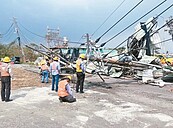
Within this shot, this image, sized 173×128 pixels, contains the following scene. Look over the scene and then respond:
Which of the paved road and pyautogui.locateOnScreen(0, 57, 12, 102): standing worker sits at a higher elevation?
pyautogui.locateOnScreen(0, 57, 12, 102): standing worker

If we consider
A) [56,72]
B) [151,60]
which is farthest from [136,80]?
[56,72]

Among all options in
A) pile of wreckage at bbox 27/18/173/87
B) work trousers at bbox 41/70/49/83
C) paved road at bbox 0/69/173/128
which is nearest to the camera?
paved road at bbox 0/69/173/128

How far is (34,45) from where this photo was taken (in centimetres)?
1592

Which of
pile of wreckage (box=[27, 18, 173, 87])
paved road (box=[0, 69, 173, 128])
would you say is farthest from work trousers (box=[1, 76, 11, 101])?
pile of wreckage (box=[27, 18, 173, 87])

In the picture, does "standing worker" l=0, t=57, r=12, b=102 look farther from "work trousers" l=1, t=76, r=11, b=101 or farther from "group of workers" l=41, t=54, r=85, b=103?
"group of workers" l=41, t=54, r=85, b=103

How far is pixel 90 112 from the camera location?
8.17 meters

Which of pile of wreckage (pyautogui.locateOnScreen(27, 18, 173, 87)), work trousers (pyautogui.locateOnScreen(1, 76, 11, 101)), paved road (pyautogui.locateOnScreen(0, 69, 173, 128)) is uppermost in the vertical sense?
pile of wreckage (pyautogui.locateOnScreen(27, 18, 173, 87))

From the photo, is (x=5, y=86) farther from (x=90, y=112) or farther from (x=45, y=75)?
(x=45, y=75)

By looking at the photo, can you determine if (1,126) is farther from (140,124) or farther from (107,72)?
(107,72)

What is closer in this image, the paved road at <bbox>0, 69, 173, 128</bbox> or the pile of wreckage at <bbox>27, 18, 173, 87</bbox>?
the paved road at <bbox>0, 69, 173, 128</bbox>

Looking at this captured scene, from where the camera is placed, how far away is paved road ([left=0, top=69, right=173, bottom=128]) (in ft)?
22.5

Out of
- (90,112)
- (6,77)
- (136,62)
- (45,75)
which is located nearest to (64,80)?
(90,112)

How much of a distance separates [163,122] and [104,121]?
1.67 m

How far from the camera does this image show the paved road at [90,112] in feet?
22.5
